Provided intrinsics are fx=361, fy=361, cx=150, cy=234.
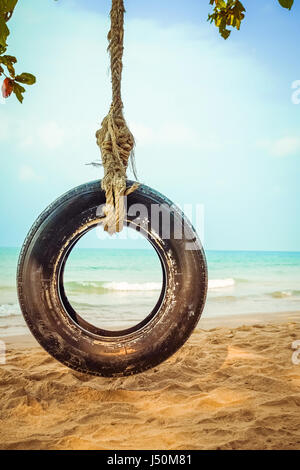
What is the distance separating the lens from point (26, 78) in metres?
1.92

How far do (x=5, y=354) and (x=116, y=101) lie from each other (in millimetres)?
2774

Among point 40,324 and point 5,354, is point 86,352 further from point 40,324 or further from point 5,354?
point 5,354

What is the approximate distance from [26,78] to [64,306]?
4.02ft

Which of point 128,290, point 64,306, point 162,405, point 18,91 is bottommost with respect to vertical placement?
point 162,405

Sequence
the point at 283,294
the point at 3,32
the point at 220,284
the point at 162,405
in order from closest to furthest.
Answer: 1. the point at 3,32
2. the point at 162,405
3. the point at 283,294
4. the point at 220,284

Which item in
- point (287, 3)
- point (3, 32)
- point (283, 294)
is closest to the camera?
point (287, 3)

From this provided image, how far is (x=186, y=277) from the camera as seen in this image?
1.89 m

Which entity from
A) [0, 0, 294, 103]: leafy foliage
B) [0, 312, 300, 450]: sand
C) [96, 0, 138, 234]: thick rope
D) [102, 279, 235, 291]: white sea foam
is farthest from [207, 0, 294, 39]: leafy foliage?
[102, 279, 235, 291]: white sea foam

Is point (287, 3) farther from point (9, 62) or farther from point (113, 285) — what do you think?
point (113, 285)

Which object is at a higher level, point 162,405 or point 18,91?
point 18,91

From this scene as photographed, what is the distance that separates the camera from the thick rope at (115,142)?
1854 mm

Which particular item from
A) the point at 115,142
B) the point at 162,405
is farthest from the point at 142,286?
the point at 115,142

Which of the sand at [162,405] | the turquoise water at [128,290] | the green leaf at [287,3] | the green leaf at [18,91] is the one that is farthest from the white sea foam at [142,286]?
the green leaf at [287,3]
